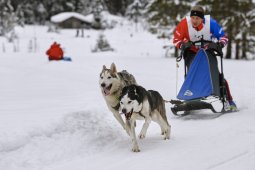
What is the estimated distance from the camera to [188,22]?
744cm

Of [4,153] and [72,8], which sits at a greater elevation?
[72,8]

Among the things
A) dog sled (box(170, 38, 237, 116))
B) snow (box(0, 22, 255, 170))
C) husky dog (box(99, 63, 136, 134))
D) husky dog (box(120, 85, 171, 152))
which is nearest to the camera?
snow (box(0, 22, 255, 170))

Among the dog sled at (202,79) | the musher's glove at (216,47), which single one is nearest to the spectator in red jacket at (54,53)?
the dog sled at (202,79)

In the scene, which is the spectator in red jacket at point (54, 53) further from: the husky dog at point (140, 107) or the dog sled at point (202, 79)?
the husky dog at point (140, 107)

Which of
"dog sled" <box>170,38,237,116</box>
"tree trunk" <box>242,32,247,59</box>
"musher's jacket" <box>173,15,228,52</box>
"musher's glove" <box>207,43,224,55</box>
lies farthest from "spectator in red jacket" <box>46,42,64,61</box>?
"musher's glove" <box>207,43,224,55</box>

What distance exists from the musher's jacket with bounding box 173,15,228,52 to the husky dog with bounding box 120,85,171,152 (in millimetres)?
1789

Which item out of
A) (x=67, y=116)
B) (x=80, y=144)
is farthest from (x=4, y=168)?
(x=67, y=116)

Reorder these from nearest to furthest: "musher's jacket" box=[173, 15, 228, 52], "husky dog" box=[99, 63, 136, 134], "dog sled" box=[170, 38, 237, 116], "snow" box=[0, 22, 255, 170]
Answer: "snow" box=[0, 22, 255, 170] < "husky dog" box=[99, 63, 136, 134] < "dog sled" box=[170, 38, 237, 116] < "musher's jacket" box=[173, 15, 228, 52]

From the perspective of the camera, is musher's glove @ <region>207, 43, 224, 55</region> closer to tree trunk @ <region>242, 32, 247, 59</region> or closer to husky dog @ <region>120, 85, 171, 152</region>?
husky dog @ <region>120, 85, 171, 152</region>

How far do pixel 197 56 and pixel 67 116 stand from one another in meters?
2.33

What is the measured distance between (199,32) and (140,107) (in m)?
2.52

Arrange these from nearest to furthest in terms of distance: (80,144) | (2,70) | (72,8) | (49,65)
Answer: (80,144)
(2,70)
(49,65)
(72,8)

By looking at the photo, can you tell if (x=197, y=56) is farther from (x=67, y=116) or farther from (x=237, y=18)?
(x=237, y=18)

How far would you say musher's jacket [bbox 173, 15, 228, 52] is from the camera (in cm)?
742
